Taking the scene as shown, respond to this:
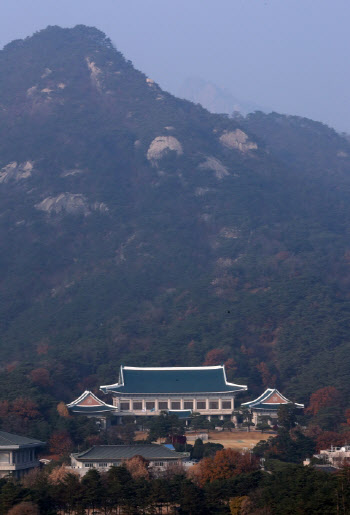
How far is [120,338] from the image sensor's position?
73500 mm

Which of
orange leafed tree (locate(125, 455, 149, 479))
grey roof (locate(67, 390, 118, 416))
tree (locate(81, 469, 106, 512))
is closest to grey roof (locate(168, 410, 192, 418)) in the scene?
grey roof (locate(67, 390, 118, 416))

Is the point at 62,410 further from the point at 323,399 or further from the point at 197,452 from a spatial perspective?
the point at 323,399

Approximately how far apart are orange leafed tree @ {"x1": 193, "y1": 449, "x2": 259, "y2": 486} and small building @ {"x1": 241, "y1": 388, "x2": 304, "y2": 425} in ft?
55.0

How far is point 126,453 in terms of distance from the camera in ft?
144

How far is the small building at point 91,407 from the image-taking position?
58341 mm

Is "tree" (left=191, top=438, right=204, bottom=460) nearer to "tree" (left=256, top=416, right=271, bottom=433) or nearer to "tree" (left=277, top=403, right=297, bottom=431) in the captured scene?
"tree" (left=277, top=403, right=297, bottom=431)

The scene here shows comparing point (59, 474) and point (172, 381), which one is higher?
point (172, 381)

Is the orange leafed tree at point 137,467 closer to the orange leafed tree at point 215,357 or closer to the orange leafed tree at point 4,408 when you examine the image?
the orange leafed tree at point 4,408

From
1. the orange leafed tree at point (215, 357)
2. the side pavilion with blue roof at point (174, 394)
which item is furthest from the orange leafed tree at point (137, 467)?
the orange leafed tree at point (215, 357)

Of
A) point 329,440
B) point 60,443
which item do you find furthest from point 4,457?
point 329,440

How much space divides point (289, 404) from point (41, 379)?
52.2 ft

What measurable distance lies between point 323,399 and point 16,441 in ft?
68.3

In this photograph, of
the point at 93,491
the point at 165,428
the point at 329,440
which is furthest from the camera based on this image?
the point at 165,428

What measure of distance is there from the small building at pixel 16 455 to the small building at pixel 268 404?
710 inches
